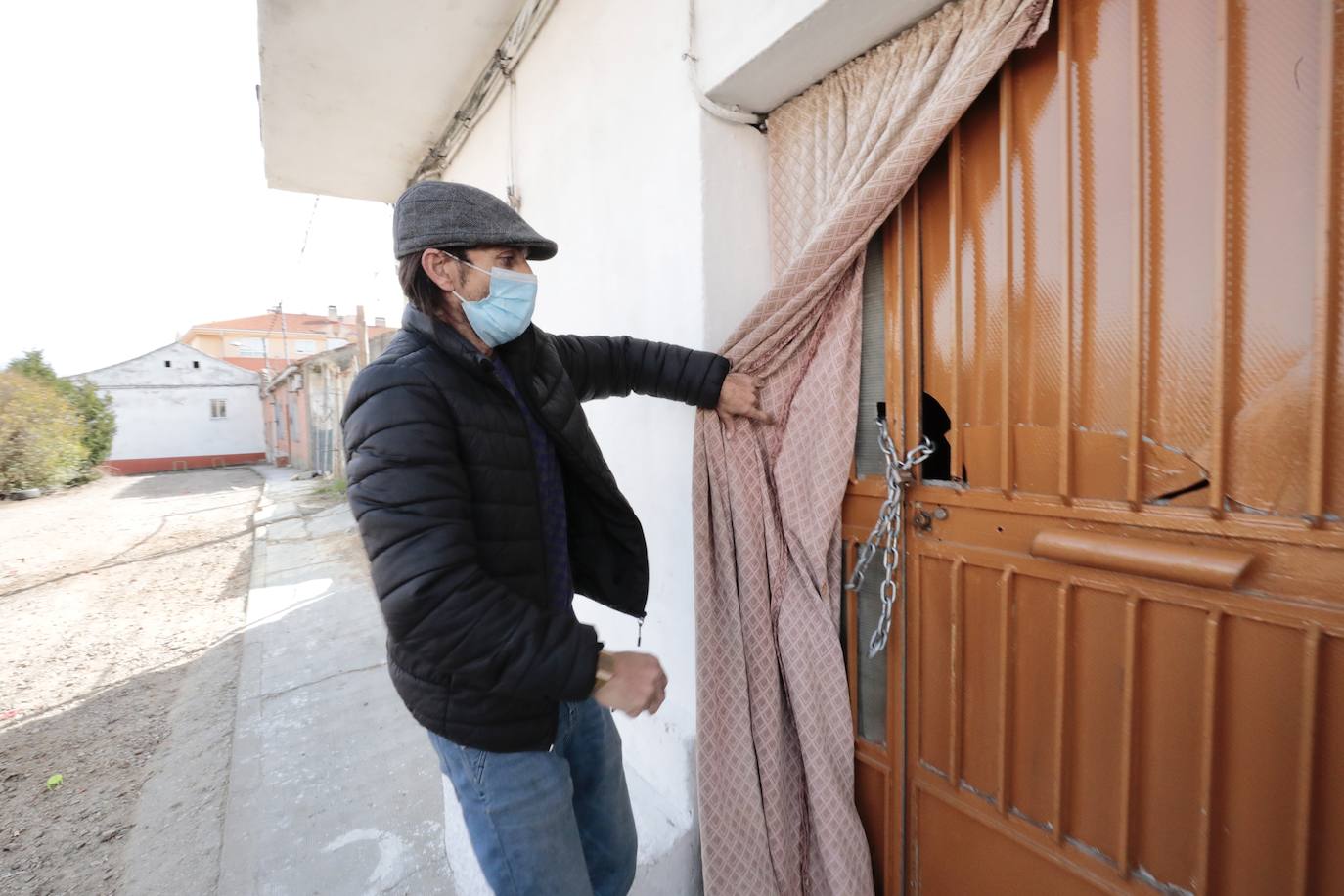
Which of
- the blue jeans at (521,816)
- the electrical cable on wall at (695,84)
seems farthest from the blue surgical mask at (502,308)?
the blue jeans at (521,816)

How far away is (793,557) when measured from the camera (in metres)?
1.69

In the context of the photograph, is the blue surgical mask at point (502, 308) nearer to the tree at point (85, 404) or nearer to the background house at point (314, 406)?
the background house at point (314, 406)

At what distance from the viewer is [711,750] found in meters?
1.70

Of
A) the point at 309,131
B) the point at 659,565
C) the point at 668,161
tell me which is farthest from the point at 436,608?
the point at 309,131

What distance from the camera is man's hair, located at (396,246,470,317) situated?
4.57ft

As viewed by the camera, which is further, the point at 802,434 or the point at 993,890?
the point at 802,434

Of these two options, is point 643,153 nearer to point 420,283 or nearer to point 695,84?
point 695,84

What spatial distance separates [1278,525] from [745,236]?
4.80 ft

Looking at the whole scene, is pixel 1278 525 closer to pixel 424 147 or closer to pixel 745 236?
pixel 745 236

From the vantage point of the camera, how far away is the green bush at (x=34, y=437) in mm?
14891

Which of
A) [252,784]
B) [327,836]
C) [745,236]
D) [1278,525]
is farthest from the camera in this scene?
[252,784]

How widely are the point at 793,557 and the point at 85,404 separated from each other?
Result: 1065 inches

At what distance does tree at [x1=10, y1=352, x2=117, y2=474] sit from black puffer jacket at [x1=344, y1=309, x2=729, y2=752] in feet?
80.2

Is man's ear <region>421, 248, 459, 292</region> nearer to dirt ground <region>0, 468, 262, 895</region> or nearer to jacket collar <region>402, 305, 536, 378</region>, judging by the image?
jacket collar <region>402, 305, 536, 378</region>
